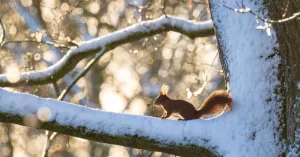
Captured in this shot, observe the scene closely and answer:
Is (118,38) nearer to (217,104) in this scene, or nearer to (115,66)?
(217,104)

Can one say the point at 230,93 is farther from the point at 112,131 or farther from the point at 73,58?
the point at 73,58

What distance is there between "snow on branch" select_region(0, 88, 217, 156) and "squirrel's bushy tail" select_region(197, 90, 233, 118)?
25 centimetres

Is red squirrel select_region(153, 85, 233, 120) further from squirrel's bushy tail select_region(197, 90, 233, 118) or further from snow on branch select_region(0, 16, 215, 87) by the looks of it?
snow on branch select_region(0, 16, 215, 87)

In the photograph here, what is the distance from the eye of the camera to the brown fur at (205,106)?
13.2 feet

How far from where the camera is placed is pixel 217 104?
13.4 ft

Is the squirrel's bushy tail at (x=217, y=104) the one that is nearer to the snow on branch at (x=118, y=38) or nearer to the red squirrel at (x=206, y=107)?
the red squirrel at (x=206, y=107)

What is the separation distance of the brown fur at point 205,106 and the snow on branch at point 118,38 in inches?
43.7

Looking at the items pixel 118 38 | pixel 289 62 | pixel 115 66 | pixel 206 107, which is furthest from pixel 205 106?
pixel 115 66

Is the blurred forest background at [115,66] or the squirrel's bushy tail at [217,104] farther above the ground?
the squirrel's bushy tail at [217,104]

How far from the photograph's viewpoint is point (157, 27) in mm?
5496

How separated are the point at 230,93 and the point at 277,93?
0.91ft

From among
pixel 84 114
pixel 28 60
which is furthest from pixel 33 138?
pixel 84 114

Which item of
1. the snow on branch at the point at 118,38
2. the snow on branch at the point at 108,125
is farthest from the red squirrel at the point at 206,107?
the snow on branch at the point at 118,38

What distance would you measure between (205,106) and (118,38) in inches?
62.8
